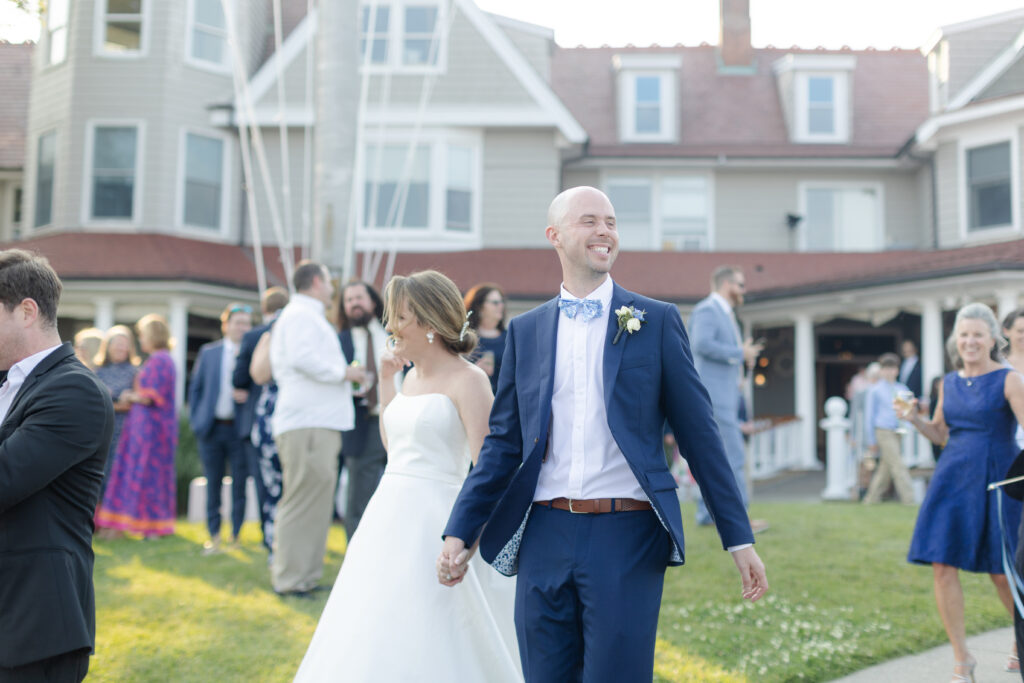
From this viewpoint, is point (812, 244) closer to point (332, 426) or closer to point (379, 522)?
point (332, 426)

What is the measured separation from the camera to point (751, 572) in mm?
2934

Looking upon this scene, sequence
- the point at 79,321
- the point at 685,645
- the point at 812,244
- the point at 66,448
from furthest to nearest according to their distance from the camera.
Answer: the point at 812,244 → the point at 79,321 → the point at 685,645 → the point at 66,448

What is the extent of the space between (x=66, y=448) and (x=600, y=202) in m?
1.84

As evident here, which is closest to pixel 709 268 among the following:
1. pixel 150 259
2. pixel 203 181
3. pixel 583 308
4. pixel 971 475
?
pixel 203 181

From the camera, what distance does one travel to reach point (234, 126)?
61.9 ft

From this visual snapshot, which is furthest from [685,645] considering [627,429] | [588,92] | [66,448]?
[588,92]

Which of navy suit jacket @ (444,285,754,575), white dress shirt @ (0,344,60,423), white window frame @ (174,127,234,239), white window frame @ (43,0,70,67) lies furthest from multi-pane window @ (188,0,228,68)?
navy suit jacket @ (444,285,754,575)

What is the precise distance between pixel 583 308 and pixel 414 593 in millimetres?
1543

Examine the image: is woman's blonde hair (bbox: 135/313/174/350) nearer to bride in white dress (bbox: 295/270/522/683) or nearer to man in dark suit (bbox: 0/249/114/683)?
bride in white dress (bbox: 295/270/522/683)

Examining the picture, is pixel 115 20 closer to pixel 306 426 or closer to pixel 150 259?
pixel 150 259

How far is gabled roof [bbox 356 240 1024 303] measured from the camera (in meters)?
16.5

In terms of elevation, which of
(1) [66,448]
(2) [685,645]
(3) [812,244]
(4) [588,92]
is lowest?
(2) [685,645]

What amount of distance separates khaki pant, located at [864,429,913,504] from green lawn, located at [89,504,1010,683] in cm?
449

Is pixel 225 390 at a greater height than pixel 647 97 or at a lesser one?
lesser
